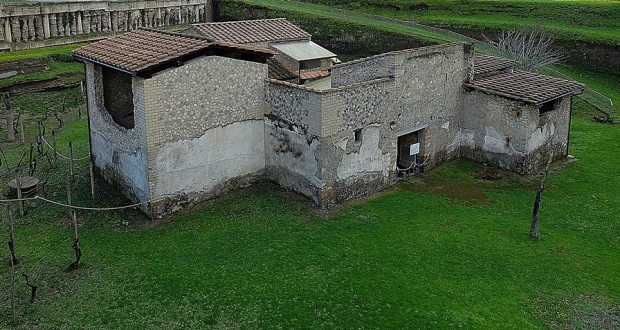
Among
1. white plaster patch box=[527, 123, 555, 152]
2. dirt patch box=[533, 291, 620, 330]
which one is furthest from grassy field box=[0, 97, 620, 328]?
white plaster patch box=[527, 123, 555, 152]

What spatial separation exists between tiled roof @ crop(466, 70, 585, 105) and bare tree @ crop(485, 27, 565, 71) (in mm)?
9180

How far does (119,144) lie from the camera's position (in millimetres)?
19641

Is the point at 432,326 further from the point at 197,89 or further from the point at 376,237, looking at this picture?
the point at 197,89

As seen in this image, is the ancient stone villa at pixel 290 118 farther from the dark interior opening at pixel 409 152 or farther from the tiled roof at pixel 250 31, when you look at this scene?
the tiled roof at pixel 250 31

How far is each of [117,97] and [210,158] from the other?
4.07 meters

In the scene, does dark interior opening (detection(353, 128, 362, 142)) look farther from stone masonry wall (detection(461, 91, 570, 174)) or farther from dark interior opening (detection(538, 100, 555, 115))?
dark interior opening (detection(538, 100, 555, 115))

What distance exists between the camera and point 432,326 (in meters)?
13.6

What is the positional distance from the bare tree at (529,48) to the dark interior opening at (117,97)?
20.1 metres

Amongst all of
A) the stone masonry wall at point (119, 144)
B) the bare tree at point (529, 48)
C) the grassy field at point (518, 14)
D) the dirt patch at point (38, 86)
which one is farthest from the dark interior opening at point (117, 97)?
the grassy field at point (518, 14)

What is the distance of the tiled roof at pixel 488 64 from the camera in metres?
24.6

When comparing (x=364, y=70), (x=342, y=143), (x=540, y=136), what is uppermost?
(x=364, y=70)

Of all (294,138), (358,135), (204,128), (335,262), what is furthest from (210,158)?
(335,262)

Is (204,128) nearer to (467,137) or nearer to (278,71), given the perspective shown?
(278,71)

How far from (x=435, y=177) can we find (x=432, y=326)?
30.9 feet
